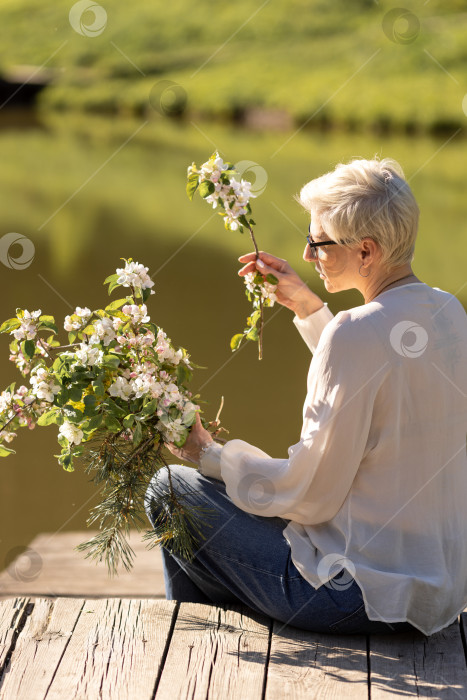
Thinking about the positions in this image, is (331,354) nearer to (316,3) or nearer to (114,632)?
(114,632)

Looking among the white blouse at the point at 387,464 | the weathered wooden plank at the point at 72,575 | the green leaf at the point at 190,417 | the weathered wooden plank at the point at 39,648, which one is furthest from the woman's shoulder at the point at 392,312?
the weathered wooden plank at the point at 72,575

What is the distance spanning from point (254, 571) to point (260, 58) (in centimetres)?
2699

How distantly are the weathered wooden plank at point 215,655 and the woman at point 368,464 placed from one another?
0.07 metres

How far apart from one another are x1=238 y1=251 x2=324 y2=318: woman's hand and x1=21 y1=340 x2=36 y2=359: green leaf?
46cm

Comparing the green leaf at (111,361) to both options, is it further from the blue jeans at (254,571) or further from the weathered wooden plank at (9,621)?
the weathered wooden plank at (9,621)

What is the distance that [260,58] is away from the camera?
90.2 ft

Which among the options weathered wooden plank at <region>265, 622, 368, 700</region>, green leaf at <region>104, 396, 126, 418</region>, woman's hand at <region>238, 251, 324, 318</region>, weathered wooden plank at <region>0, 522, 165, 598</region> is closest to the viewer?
weathered wooden plank at <region>265, 622, 368, 700</region>

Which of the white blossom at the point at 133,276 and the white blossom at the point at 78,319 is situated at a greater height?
the white blossom at the point at 133,276

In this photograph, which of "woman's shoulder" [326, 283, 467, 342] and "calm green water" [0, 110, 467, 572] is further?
"calm green water" [0, 110, 467, 572]

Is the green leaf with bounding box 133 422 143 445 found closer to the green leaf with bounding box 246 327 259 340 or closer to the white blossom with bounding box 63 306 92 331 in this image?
the white blossom with bounding box 63 306 92 331

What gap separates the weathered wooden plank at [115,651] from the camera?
1666mm

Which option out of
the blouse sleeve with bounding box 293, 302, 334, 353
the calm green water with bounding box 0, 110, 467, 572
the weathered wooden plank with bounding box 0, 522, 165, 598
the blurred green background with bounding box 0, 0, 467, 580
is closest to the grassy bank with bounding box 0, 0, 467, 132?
the blurred green background with bounding box 0, 0, 467, 580

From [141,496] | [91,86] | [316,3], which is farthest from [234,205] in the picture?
[316,3]

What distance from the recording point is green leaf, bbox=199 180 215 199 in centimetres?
197
